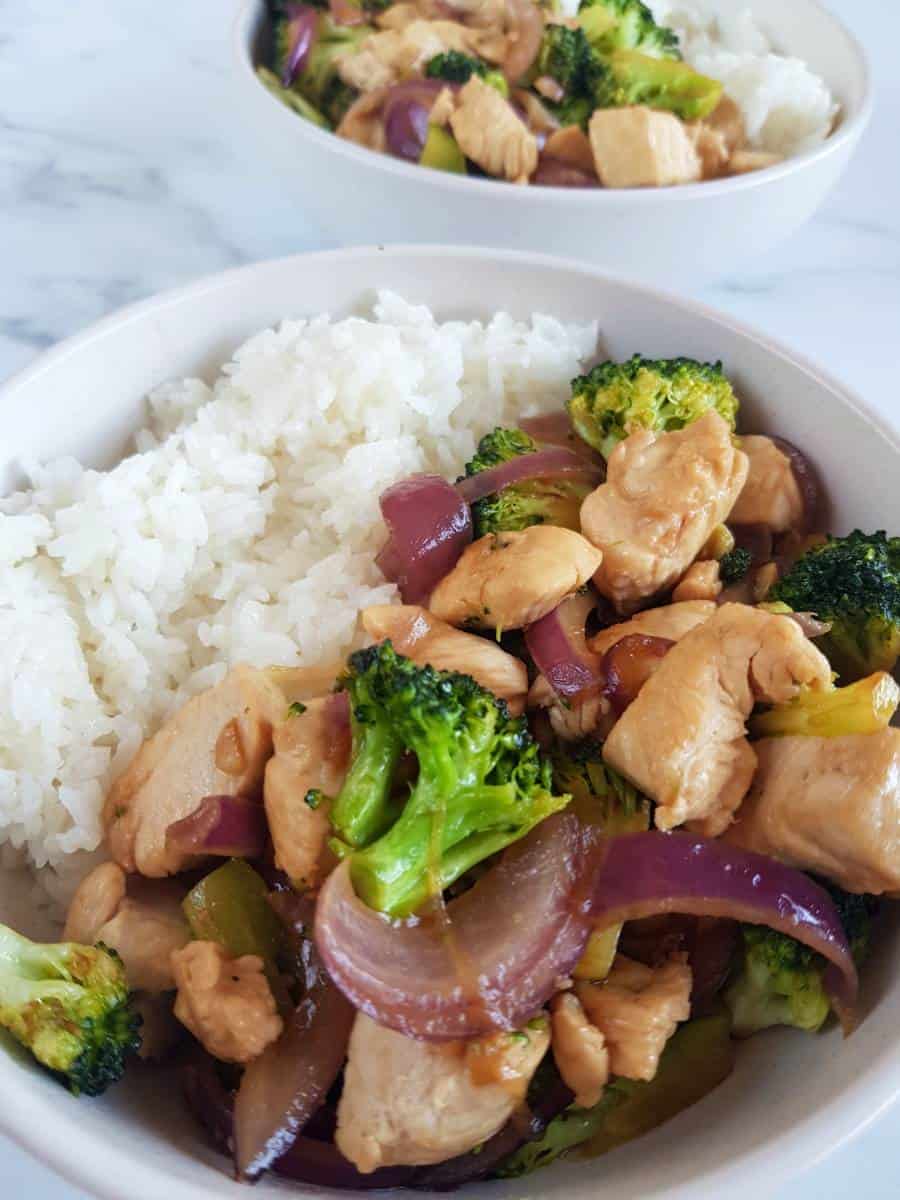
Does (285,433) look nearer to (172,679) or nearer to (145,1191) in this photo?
(172,679)

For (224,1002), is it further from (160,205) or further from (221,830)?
(160,205)

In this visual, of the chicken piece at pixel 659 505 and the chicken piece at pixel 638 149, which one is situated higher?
the chicken piece at pixel 638 149

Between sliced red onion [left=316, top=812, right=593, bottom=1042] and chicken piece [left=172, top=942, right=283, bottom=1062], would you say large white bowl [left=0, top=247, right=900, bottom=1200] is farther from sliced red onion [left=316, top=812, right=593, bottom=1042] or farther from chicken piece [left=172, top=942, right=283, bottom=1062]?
sliced red onion [left=316, top=812, right=593, bottom=1042]

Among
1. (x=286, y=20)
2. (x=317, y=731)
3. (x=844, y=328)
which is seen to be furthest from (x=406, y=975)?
(x=286, y=20)

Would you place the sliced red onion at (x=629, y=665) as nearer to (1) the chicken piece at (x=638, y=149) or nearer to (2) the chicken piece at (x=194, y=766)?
(2) the chicken piece at (x=194, y=766)

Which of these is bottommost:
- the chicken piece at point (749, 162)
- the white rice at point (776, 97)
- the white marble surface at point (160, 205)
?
the white marble surface at point (160, 205)

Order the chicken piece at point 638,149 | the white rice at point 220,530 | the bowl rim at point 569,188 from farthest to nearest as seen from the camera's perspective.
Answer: the chicken piece at point 638,149
the bowl rim at point 569,188
the white rice at point 220,530

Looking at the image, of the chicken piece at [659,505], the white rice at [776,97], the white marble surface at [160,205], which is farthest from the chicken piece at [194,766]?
the white rice at [776,97]
